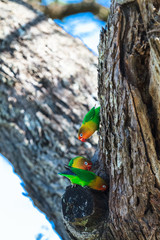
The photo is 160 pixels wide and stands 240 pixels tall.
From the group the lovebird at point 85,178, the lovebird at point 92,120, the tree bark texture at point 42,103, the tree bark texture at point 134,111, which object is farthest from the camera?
the tree bark texture at point 42,103

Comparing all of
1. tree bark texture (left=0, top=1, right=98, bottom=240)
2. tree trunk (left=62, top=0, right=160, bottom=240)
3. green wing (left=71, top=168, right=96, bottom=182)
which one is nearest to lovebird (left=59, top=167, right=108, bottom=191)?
green wing (left=71, top=168, right=96, bottom=182)

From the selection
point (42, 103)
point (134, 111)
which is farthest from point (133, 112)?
point (42, 103)

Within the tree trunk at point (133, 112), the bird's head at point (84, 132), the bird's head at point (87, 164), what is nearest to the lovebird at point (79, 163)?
the bird's head at point (87, 164)

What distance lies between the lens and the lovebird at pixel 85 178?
61.9 inches

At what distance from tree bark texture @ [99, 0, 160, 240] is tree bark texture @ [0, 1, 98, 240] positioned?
3.17 ft

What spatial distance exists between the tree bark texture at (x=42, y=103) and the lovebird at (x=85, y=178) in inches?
Result: 28.1

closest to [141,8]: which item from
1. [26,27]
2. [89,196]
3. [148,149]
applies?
[148,149]

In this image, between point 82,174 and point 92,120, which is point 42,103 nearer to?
point 92,120

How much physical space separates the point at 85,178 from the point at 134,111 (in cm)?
55

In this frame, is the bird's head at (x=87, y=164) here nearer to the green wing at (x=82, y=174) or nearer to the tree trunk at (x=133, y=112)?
the green wing at (x=82, y=174)

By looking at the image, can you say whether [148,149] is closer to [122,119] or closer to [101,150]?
[122,119]

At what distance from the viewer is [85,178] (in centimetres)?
159

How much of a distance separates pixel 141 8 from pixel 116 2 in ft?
0.63

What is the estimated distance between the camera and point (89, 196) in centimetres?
162
